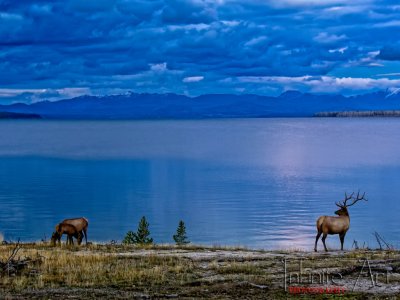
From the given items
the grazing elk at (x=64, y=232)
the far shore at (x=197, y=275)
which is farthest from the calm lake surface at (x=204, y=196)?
the far shore at (x=197, y=275)

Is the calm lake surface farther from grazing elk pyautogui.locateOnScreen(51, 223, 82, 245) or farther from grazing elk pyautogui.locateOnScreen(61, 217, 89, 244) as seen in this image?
grazing elk pyautogui.locateOnScreen(51, 223, 82, 245)

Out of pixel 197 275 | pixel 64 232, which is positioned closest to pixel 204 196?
pixel 64 232

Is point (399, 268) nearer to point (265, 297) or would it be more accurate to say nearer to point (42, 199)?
point (265, 297)

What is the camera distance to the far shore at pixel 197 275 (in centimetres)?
1563

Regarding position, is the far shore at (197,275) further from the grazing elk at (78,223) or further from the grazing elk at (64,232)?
the grazing elk at (78,223)

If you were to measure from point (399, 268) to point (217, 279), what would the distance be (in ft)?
15.9

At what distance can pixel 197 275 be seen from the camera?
18.1 meters

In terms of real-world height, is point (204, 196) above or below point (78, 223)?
above

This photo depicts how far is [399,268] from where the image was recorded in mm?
18016

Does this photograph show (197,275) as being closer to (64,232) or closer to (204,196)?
(64,232)

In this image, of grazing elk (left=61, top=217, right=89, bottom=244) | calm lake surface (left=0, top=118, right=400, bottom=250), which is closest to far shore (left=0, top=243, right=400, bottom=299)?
grazing elk (left=61, top=217, right=89, bottom=244)

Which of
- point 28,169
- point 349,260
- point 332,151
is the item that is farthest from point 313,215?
point 332,151

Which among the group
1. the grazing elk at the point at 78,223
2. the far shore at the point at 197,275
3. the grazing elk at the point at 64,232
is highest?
the grazing elk at the point at 78,223

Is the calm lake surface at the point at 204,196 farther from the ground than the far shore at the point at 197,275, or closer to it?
farther from the ground
